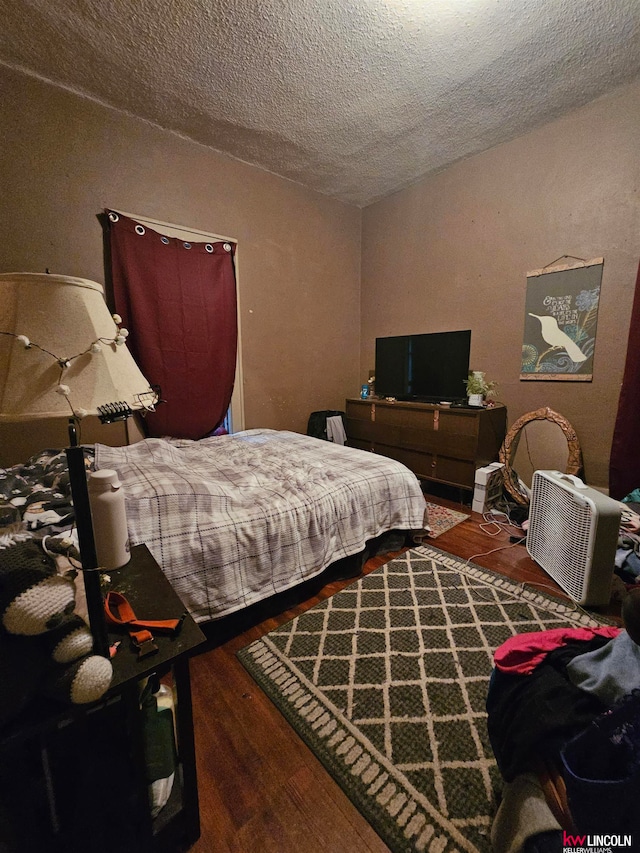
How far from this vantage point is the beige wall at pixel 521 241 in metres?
2.42

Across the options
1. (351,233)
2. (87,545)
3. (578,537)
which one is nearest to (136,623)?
(87,545)

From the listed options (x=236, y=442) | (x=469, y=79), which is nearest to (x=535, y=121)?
(x=469, y=79)

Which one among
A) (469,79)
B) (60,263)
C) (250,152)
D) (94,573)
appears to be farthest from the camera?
(250,152)

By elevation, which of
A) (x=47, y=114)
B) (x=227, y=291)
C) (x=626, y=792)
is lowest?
(x=626, y=792)

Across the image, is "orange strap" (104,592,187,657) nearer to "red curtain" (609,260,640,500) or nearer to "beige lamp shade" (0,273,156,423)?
"beige lamp shade" (0,273,156,423)

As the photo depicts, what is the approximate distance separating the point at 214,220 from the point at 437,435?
2.72 metres

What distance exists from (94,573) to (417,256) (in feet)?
12.7

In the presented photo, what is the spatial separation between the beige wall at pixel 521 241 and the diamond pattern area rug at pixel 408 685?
68.8 inches

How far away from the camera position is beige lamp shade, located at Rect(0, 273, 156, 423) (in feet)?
1.98

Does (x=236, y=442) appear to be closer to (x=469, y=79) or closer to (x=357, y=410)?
(x=357, y=410)

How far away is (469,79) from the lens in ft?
7.30

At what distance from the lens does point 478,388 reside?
301cm

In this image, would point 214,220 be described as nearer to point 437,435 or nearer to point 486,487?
point 437,435

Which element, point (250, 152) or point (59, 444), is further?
point (250, 152)
